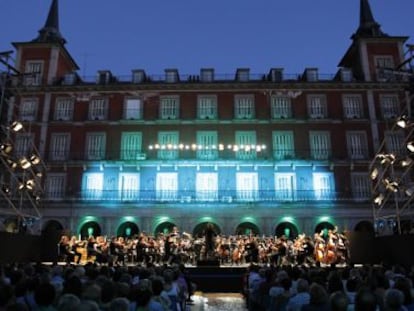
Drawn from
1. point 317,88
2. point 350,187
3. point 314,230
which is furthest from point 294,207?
point 317,88

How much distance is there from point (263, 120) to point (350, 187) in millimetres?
Answer: 7996

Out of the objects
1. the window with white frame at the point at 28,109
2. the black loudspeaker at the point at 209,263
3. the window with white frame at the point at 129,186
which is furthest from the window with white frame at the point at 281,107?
the window with white frame at the point at 28,109

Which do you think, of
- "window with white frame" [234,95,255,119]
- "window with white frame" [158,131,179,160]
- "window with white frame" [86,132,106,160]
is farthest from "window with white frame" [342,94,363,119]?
"window with white frame" [86,132,106,160]

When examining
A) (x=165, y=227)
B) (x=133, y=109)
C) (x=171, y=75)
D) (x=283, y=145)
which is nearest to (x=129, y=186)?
(x=165, y=227)

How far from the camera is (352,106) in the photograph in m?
29.3

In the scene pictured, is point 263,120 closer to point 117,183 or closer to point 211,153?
point 211,153

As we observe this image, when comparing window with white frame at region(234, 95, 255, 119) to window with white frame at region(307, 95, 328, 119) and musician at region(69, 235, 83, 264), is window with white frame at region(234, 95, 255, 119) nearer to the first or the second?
window with white frame at region(307, 95, 328, 119)

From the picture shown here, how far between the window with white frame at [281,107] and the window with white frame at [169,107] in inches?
290

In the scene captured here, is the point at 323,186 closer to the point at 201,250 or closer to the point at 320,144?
the point at 320,144

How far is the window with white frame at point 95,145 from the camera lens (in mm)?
28828

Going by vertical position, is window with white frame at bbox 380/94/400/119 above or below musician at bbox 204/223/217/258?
above

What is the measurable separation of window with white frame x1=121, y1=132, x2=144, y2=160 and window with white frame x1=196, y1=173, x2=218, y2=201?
4.74 m

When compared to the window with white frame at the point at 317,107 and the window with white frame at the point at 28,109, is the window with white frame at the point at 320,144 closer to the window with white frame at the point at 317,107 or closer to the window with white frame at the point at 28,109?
the window with white frame at the point at 317,107

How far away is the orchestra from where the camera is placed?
18.4m
